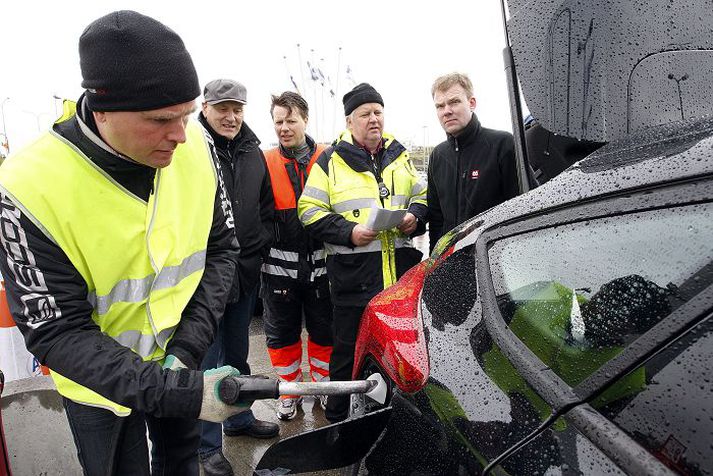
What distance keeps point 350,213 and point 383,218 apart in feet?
1.14

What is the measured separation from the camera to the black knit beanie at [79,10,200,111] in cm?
133

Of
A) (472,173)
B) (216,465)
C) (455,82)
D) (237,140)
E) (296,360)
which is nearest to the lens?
(216,465)

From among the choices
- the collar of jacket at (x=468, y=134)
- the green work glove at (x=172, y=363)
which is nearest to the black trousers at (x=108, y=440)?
the green work glove at (x=172, y=363)

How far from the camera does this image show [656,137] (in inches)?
46.3

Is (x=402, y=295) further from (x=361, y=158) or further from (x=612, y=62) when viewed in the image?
(x=361, y=158)

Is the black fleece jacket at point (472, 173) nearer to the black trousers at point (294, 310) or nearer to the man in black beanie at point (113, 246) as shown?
the black trousers at point (294, 310)

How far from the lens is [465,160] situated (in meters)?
3.01

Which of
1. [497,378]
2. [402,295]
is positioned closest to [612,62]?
[402,295]

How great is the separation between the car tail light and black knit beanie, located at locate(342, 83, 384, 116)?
161 cm

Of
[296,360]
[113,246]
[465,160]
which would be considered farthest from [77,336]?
[465,160]

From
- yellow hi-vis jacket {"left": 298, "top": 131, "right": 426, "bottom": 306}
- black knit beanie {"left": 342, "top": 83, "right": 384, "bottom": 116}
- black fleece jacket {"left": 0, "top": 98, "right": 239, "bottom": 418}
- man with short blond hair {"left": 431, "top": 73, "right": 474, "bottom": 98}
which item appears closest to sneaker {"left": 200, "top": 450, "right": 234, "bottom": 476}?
yellow hi-vis jacket {"left": 298, "top": 131, "right": 426, "bottom": 306}

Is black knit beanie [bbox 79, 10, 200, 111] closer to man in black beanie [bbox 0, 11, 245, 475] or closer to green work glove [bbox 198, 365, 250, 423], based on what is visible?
man in black beanie [bbox 0, 11, 245, 475]

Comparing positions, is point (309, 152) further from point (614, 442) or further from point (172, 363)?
point (614, 442)

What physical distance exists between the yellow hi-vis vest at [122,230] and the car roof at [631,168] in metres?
0.93
